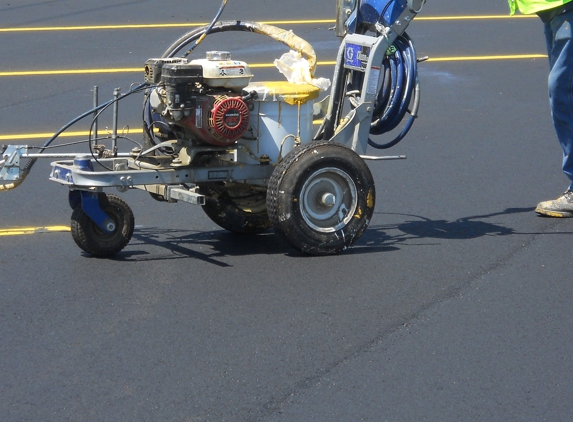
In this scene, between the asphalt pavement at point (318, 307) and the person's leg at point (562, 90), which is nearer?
the asphalt pavement at point (318, 307)

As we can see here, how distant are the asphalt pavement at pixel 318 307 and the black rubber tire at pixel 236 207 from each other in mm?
119

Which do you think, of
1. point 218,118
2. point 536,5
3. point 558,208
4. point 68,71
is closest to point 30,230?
point 218,118

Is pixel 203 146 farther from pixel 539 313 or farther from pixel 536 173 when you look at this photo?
pixel 536 173

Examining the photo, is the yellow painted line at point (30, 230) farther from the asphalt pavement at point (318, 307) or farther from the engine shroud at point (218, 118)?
the engine shroud at point (218, 118)

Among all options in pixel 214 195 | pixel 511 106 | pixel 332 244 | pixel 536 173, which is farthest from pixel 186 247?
pixel 511 106

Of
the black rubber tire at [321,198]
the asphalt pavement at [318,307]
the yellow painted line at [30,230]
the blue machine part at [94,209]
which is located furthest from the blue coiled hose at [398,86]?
the yellow painted line at [30,230]

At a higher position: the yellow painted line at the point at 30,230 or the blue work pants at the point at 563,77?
the blue work pants at the point at 563,77

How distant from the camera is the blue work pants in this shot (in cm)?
657

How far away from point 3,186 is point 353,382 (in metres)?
2.75

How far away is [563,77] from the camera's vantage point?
6668mm

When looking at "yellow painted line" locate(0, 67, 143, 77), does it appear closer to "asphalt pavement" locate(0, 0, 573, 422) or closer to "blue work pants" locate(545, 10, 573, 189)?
"asphalt pavement" locate(0, 0, 573, 422)

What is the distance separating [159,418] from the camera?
12.5 ft

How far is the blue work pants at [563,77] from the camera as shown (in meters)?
6.57

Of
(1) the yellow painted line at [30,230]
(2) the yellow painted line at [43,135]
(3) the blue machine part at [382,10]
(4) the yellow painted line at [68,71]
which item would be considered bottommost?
(1) the yellow painted line at [30,230]
